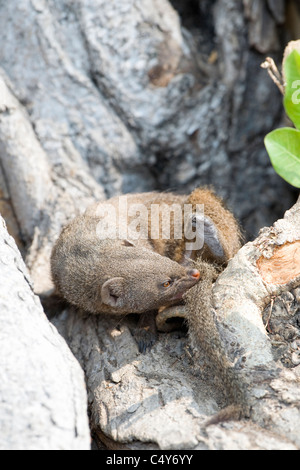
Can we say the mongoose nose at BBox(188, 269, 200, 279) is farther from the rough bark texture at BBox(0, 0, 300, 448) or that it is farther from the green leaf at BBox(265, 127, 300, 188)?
the green leaf at BBox(265, 127, 300, 188)

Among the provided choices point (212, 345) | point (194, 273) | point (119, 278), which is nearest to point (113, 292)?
point (119, 278)

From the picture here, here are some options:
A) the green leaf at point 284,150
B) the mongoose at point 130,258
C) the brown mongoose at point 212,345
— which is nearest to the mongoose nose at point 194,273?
the mongoose at point 130,258

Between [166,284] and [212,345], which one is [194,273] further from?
[212,345]

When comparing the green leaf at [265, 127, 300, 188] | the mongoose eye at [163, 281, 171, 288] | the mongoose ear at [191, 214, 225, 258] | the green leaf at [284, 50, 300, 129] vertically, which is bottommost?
the mongoose eye at [163, 281, 171, 288]

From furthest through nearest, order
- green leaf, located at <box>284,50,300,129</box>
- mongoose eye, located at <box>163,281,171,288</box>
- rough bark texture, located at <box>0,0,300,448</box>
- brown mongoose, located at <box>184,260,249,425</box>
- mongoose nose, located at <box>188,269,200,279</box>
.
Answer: rough bark texture, located at <box>0,0,300,448</box> → mongoose eye, located at <box>163,281,171,288</box> → mongoose nose, located at <box>188,269,200,279</box> → green leaf, located at <box>284,50,300,129</box> → brown mongoose, located at <box>184,260,249,425</box>

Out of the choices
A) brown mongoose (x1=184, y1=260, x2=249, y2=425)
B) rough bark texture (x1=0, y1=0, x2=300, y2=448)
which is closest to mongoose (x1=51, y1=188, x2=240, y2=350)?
rough bark texture (x1=0, y1=0, x2=300, y2=448)

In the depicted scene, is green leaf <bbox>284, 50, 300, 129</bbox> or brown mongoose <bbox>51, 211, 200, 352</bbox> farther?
brown mongoose <bbox>51, 211, 200, 352</bbox>

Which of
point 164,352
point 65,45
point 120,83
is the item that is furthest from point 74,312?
→ point 65,45
